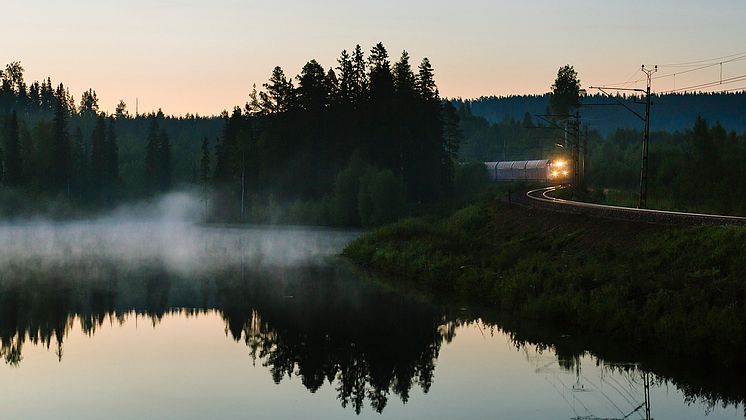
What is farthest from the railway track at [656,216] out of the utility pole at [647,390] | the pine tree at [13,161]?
the pine tree at [13,161]

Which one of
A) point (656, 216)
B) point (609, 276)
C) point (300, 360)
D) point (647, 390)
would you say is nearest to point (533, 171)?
point (656, 216)

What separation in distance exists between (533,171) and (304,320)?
98152 millimetres

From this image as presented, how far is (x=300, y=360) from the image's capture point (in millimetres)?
30219

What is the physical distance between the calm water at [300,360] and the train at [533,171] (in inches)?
2661

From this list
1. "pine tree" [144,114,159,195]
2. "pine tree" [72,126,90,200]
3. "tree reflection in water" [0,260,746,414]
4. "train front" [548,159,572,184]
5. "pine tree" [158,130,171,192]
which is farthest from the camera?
"pine tree" [158,130,171,192]

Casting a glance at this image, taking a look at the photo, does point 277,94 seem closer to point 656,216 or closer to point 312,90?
point 312,90

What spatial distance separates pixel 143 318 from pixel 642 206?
104 feet

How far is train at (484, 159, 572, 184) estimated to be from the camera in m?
115

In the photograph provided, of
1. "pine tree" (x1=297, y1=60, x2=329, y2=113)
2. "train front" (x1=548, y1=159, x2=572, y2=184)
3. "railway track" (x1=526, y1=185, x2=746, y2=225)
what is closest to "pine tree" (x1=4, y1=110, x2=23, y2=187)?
"pine tree" (x1=297, y1=60, x2=329, y2=113)

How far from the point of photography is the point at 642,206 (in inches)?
2235

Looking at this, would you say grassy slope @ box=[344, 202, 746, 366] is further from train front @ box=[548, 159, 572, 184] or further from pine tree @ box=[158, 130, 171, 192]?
pine tree @ box=[158, 130, 171, 192]

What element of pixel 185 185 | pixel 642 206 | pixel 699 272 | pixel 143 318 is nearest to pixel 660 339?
pixel 699 272

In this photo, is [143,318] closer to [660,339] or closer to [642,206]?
[660,339]

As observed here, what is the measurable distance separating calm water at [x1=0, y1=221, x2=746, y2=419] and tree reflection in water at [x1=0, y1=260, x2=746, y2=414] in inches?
3.3
